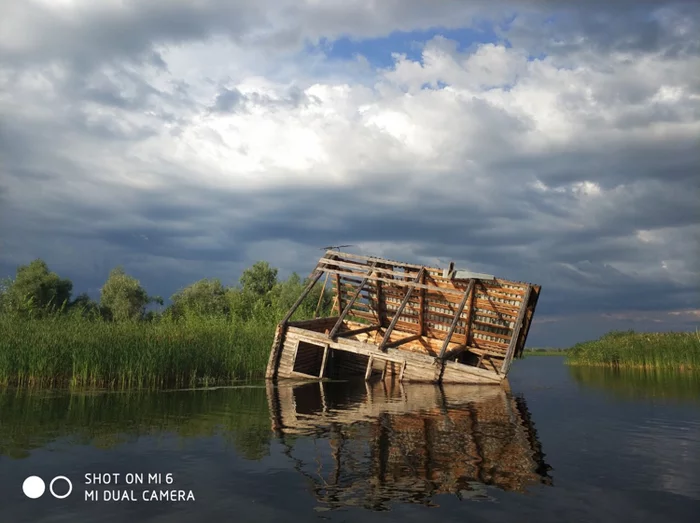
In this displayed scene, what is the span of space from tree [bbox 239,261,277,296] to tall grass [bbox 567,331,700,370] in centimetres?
3636

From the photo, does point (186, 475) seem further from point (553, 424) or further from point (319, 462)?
point (553, 424)

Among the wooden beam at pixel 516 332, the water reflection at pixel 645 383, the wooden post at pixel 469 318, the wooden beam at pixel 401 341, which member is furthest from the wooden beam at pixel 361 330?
the water reflection at pixel 645 383

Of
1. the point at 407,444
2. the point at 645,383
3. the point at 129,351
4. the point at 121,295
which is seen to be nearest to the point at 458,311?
the point at 645,383

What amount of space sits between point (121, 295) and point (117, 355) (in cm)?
4262

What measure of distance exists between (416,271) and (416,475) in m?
14.9

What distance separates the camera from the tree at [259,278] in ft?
210

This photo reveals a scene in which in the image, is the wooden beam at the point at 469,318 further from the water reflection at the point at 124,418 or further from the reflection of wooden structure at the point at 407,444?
the water reflection at the point at 124,418

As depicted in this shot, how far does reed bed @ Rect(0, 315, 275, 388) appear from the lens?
18078 millimetres

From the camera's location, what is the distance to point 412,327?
25.7m

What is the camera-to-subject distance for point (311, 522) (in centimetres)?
694

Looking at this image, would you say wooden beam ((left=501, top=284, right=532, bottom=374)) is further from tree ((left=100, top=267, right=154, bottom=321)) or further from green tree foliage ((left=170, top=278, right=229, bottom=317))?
tree ((left=100, top=267, right=154, bottom=321))

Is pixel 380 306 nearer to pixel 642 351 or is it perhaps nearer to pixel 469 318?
pixel 469 318

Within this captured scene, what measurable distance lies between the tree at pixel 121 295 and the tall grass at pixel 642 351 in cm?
4285

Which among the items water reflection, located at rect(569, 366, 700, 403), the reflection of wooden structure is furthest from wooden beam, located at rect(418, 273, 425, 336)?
water reflection, located at rect(569, 366, 700, 403)
